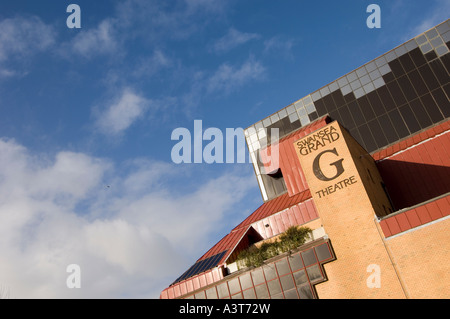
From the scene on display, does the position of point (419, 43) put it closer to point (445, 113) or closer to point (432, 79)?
point (432, 79)

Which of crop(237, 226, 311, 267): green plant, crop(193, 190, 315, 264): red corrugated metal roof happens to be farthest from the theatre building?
crop(237, 226, 311, 267): green plant

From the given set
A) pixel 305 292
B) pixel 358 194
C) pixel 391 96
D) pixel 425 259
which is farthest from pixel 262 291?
pixel 391 96

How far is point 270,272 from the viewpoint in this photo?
76.2 feet

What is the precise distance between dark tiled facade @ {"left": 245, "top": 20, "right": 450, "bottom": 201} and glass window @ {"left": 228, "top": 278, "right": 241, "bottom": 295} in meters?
17.4

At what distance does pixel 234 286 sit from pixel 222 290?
1.16 meters

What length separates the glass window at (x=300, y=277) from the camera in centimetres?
2184

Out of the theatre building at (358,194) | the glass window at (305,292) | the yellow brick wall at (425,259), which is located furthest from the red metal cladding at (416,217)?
the glass window at (305,292)

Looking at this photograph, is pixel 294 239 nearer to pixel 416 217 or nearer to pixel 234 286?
pixel 234 286

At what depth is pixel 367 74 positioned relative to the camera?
43.2m

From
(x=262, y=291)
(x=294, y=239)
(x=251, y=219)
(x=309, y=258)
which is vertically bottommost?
(x=262, y=291)

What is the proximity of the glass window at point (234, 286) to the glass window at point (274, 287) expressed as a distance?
8.30ft

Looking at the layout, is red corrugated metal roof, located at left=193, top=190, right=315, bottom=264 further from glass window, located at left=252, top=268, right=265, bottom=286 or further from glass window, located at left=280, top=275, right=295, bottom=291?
glass window, located at left=280, top=275, right=295, bottom=291
